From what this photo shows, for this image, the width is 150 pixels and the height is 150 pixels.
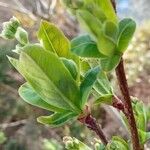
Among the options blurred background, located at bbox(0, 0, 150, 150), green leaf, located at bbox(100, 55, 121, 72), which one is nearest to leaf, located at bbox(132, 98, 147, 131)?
green leaf, located at bbox(100, 55, 121, 72)

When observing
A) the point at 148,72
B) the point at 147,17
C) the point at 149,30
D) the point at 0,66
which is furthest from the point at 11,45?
the point at 147,17

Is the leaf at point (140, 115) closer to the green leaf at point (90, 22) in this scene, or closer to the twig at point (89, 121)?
the twig at point (89, 121)

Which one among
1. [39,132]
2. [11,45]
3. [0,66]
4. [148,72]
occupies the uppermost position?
[11,45]

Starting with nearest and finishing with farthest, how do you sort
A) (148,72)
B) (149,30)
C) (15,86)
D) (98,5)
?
(98,5) → (15,86) → (148,72) → (149,30)

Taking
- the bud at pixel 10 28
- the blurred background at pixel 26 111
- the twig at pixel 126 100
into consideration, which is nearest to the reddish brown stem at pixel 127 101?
the twig at pixel 126 100

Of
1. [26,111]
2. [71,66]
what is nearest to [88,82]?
[71,66]

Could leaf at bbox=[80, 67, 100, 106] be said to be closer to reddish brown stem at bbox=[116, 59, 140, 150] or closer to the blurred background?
reddish brown stem at bbox=[116, 59, 140, 150]

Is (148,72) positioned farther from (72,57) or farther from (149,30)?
(72,57)

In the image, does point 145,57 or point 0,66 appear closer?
point 0,66
